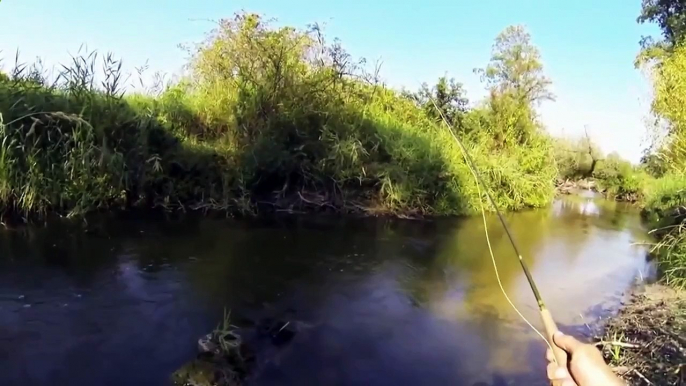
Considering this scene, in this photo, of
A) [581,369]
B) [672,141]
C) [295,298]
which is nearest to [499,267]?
[295,298]

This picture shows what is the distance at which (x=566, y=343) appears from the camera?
224 centimetres

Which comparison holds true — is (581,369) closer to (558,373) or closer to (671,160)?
(558,373)

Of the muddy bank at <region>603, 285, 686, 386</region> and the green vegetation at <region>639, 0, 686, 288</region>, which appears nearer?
the muddy bank at <region>603, 285, 686, 386</region>

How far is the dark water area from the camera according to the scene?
5.22m

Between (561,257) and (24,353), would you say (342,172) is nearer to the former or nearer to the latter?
(561,257)

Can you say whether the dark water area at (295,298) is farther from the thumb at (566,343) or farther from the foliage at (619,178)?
the foliage at (619,178)

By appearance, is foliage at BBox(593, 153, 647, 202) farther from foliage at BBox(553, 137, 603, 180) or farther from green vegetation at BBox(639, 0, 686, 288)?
green vegetation at BBox(639, 0, 686, 288)

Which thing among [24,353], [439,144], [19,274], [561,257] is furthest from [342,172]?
[24,353]

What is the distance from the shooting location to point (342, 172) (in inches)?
517

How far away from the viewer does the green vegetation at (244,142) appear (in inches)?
384

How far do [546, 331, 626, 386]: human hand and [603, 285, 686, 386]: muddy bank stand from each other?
2.82m

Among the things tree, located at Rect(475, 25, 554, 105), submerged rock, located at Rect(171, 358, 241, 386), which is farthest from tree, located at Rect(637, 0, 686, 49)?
submerged rock, located at Rect(171, 358, 241, 386)

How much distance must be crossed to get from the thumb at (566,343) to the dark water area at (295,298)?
3045 millimetres

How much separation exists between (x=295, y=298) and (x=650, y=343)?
396 cm
